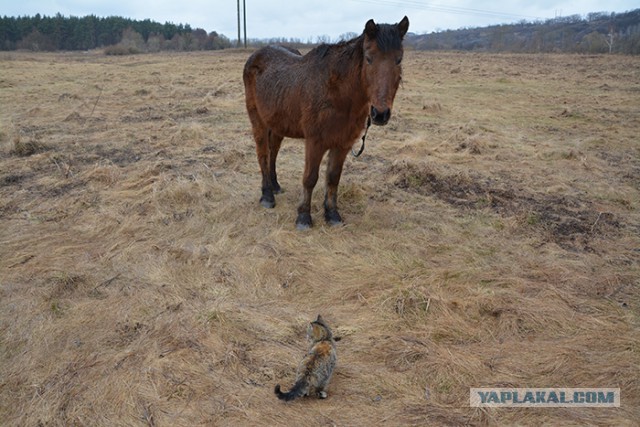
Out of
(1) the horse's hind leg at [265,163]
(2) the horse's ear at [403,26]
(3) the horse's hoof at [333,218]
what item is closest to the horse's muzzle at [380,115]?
(2) the horse's ear at [403,26]

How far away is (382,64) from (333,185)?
5.28 ft

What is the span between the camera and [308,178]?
4.58 m

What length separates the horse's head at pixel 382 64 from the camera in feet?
11.4

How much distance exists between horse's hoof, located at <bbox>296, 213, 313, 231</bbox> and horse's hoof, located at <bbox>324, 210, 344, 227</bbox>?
0.71 ft

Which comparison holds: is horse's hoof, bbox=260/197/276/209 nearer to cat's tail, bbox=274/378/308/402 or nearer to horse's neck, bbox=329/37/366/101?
horse's neck, bbox=329/37/366/101

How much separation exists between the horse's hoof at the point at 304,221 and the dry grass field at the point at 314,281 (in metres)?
0.16

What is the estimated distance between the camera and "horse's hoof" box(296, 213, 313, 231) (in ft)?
15.3

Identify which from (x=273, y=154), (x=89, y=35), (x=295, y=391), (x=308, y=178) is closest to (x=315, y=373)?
(x=295, y=391)

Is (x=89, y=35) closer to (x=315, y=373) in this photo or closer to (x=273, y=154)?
(x=273, y=154)

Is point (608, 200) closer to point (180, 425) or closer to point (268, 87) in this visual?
point (268, 87)

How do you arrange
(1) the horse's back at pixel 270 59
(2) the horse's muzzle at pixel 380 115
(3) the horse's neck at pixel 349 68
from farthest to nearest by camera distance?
(1) the horse's back at pixel 270 59 → (3) the horse's neck at pixel 349 68 → (2) the horse's muzzle at pixel 380 115

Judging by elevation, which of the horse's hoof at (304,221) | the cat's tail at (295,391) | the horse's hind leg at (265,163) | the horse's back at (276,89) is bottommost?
the cat's tail at (295,391)

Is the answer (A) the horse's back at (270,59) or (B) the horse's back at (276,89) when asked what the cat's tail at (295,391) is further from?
(A) the horse's back at (270,59)

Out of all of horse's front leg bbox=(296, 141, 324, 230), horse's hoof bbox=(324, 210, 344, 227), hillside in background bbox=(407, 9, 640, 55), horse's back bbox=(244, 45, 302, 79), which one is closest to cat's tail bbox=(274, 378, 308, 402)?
horse's front leg bbox=(296, 141, 324, 230)
